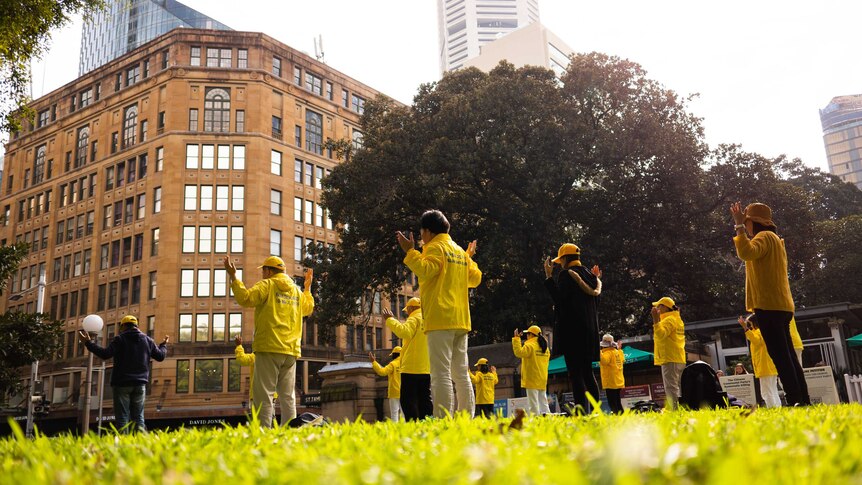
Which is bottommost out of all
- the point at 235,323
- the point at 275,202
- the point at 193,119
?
the point at 235,323

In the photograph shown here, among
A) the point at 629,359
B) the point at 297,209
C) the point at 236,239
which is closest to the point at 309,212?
the point at 297,209

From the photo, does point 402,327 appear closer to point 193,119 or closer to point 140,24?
point 193,119

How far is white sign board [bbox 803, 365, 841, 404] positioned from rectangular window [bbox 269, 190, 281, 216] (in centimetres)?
4768

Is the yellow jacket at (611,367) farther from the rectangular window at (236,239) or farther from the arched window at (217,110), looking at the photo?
the arched window at (217,110)

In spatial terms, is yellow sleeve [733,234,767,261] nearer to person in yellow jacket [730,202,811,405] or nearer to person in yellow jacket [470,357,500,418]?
person in yellow jacket [730,202,811,405]

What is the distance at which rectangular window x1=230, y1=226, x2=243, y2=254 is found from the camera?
54.3 meters

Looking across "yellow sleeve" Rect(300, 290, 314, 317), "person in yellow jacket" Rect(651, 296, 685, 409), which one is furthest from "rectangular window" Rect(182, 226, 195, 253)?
"yellow sleeve" Rect(300, 290, 314, 317)

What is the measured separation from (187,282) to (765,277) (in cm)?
5200

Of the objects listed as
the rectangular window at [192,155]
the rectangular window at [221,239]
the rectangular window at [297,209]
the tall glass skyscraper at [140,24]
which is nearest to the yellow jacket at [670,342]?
the rectangular window at [221,239]

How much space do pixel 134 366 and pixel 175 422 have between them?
4216 centimetres

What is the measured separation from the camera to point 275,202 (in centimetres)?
5697

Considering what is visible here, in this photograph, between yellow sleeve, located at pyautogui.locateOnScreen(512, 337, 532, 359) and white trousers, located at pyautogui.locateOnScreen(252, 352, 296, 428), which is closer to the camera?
white trousers, located at pyautogui.locateOnScreen(252, 352, 296, 428)

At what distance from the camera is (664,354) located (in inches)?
452

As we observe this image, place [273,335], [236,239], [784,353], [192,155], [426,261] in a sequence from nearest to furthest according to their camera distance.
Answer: [784,353] → [426,261] → [273,335] → [236,239] → [192,155]
